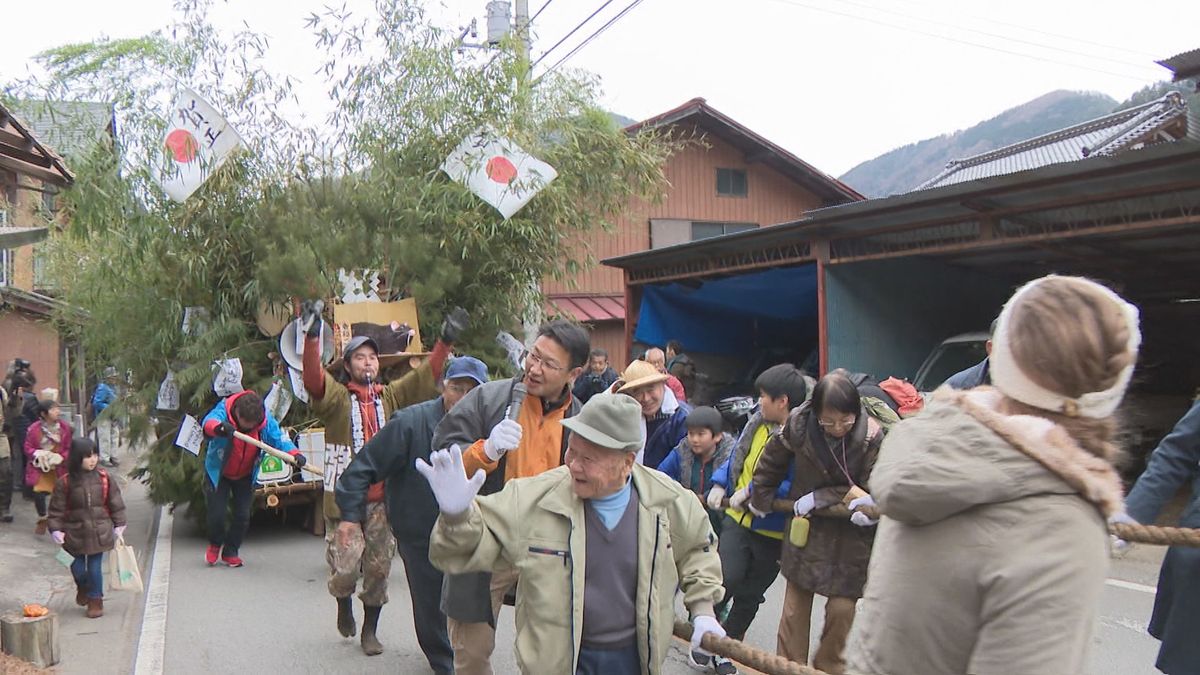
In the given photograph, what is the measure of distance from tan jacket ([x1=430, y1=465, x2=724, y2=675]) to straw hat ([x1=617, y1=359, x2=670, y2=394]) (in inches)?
119

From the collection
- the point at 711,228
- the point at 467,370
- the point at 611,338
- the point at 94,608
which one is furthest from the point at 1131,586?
the point at 711,228

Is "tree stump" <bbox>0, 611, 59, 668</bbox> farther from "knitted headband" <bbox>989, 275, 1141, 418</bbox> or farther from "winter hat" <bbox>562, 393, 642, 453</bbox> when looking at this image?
"knitted headband" <bbox>989, 275, 1141, 418</bbox>

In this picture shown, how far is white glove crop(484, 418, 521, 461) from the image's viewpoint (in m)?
3.71

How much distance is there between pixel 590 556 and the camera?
3006 mm

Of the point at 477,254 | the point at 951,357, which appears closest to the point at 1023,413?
the point at 477,254

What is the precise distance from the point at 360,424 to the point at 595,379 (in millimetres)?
2870

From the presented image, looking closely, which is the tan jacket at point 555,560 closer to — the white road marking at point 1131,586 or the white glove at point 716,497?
the white glove at point 716,497

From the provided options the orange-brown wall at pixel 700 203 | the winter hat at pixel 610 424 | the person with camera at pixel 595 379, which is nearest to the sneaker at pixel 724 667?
the winter hat at pixel 610 424

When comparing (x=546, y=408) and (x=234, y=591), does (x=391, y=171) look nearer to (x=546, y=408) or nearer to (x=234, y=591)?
(x=234, y=591)

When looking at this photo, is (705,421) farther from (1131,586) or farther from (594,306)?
(594,306)

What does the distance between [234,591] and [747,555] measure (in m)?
4.54

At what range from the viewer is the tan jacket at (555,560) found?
2.93m

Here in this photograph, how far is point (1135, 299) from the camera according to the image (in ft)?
50.6

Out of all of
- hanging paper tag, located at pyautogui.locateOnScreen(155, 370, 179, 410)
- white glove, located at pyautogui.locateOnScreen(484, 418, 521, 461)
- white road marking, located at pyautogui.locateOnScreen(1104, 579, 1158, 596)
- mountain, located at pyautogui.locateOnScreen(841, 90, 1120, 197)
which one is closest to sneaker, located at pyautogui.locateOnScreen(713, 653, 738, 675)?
white glove, located at pyautogui.locateOnScreen(484, 418, 521, 461)
